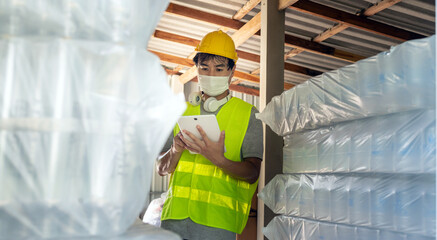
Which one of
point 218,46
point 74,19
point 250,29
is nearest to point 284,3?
point 250,29

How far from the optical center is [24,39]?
110 centimetres

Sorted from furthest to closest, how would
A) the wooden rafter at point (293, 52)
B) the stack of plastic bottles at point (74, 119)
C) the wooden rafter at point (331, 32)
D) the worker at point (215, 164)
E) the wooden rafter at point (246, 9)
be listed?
the wooden rafter at point (293, 52) → the wooden rafter at point (331, 32) → the wooden rafter at point (246, 9) → the worker at point (215, 164) → the stack of plastic bottles at point (74, 119)

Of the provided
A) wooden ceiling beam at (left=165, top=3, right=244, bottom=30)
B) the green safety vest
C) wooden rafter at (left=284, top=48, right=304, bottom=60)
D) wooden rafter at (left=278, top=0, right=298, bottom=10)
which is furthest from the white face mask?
wooden rafter at (left=284, top=48, right=304, bottom=60)

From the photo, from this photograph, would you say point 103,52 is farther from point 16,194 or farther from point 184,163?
point 184,163

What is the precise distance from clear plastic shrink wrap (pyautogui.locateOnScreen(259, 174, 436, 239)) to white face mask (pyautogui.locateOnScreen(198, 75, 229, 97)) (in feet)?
2.33

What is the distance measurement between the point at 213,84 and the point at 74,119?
1702 millimetres

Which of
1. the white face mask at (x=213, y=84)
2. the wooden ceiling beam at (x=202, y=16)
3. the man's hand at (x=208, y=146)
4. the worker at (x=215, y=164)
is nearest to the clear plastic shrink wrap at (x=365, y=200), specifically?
the worker at (x=215, y=164)

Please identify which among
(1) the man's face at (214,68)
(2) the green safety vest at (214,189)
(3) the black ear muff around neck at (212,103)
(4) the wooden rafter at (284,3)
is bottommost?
(2) the green safety vest at (214,189)

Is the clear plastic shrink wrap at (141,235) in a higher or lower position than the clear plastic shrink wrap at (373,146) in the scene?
lower

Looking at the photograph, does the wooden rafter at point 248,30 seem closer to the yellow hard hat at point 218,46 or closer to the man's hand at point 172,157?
the yellow hard hat at point 218,46

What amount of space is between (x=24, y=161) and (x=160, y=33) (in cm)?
499

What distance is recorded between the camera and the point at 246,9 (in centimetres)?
473

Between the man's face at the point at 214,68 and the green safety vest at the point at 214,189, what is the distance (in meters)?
0.26

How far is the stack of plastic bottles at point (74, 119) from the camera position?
1.04 metres
